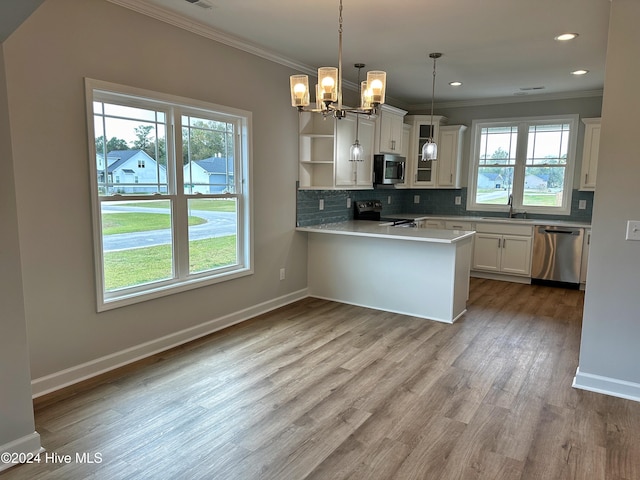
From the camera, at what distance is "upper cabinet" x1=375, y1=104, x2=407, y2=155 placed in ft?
17.9

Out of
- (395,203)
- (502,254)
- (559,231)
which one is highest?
(395,203)

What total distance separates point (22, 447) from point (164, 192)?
1917 mm

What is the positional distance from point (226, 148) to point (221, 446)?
2.57 metres

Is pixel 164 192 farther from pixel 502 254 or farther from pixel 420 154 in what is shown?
pixel 502 254

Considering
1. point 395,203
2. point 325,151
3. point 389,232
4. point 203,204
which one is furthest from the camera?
point 395,203

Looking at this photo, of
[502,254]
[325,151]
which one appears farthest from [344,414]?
[502,254]

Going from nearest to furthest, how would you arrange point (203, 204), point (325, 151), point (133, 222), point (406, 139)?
point (133, 222)
point (203, 204)
point (325, 151)
point (406, 139)

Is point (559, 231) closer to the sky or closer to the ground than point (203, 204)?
closer to the ground

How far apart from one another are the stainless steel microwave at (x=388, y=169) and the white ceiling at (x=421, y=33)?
1002 mm

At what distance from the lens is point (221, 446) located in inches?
85.8

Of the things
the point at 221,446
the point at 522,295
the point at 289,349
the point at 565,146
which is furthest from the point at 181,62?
the point at 565,146

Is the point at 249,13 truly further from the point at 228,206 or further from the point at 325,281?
the point at 325,281

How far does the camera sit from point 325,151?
475cm

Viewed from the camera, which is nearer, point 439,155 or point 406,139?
point 406,139
